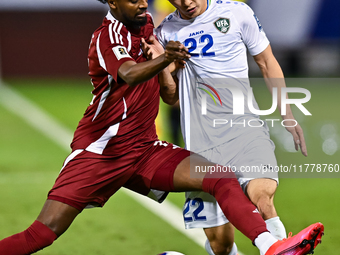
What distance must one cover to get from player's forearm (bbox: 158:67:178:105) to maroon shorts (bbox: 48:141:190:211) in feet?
1.29

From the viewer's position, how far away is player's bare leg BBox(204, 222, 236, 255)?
3818mm

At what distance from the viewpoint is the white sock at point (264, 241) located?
2924mm

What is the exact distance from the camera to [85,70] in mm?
14984

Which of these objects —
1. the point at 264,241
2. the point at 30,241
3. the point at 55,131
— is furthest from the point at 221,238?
the point at 55,131

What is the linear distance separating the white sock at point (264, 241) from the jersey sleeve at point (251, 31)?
1.37 metres

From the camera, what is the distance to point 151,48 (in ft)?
11.7

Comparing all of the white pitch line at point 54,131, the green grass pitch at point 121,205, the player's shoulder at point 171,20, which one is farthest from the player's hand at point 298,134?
the white pitch line at point 54,131

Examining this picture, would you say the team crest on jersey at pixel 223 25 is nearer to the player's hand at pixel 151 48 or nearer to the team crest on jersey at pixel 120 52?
the player's hand at pixel 151 48

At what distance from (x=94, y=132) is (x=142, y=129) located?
12.9 inches

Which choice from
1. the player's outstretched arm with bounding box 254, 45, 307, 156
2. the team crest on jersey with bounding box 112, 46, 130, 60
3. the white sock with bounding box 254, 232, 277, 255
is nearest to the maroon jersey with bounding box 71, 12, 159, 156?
the team crest on jersey with bounding box 112, 46, 130, 60

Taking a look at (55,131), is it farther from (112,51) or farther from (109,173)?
(112,51)

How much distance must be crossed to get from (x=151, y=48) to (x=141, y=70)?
559mm

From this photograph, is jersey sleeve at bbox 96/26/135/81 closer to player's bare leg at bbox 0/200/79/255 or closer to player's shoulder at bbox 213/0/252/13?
player's shoulder at bbox 213/0/252/13

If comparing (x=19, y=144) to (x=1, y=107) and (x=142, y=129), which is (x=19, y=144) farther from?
(x=142, y=129)
